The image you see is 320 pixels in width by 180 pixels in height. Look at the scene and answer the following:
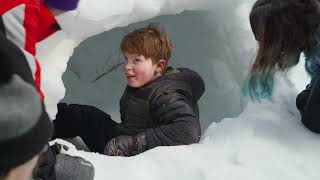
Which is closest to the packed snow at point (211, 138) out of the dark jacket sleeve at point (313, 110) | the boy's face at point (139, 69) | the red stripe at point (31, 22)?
the dark jacket sleeve at point (313, 110)

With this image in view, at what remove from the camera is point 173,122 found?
172cm

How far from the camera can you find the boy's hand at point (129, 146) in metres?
1.71

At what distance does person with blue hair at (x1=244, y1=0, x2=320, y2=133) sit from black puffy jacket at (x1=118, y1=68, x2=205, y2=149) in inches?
11.6

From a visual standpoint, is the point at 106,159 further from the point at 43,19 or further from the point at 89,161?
the point at 43,19

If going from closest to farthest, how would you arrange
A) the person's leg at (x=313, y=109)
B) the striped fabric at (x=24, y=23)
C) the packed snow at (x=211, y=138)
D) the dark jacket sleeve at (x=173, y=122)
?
the striped fabric at (x=24, y=23) → the packed snow at (x=211, y=138) → the person's leg at (x=313, y=109) → the dark jacket sleeve at (x=173, y=122)

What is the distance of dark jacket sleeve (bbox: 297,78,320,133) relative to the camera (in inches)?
59.9

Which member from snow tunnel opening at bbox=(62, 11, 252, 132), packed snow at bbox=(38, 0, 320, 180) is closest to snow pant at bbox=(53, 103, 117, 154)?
packed snow at bbox=(38, 0, 320, 180)

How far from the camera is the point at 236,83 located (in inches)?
102

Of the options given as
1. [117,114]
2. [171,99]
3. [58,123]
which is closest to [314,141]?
[171,99]

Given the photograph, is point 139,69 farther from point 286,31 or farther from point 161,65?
point 286,31

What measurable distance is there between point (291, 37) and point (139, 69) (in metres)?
0.54

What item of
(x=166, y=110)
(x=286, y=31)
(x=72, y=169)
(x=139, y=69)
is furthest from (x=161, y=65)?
(x=72, y=169)

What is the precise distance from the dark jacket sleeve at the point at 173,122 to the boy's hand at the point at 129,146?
0.9 inches

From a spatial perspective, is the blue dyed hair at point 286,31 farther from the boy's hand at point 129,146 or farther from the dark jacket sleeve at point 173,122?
the boy's hand at point 129,146
